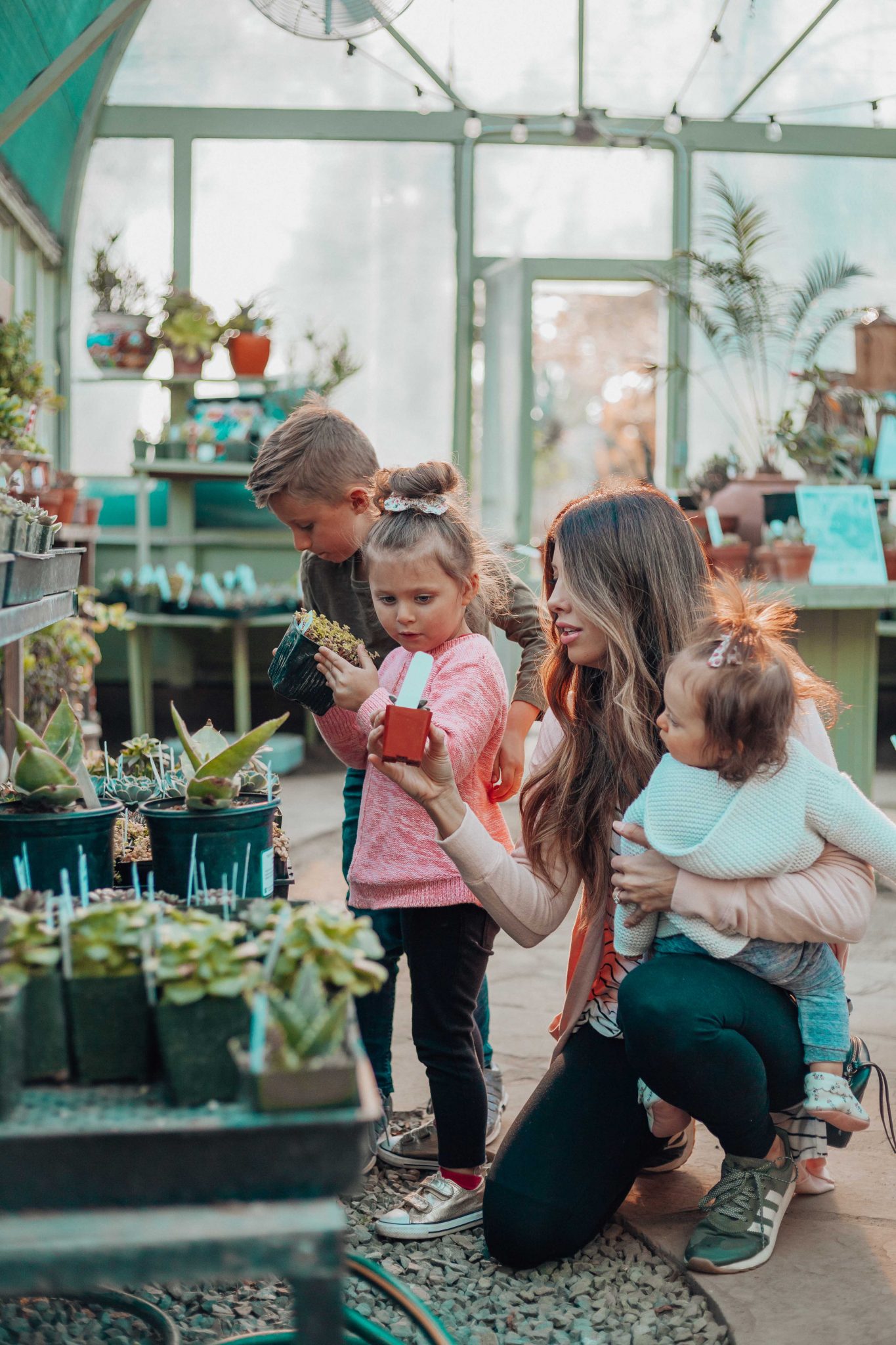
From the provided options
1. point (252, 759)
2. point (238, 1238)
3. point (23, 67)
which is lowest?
point (238, 1238)

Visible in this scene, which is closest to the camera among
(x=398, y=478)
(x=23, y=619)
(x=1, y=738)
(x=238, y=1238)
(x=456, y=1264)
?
(x=238, y=1238)

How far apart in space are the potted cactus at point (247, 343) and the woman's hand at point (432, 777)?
4.53 m

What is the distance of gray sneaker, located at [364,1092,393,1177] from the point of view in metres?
2.15

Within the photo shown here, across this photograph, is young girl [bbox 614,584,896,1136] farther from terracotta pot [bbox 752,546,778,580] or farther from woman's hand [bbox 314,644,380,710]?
terracotta pot [bbox 752,546,778,580]

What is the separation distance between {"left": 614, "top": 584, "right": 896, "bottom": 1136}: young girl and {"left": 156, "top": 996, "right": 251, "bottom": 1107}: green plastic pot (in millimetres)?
835

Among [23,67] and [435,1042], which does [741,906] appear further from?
[23,67]

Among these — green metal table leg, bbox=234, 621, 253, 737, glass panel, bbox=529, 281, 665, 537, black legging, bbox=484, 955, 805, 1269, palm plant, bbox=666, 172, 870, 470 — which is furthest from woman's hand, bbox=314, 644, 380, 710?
glass panel, bbox=529, 281, 665, 537

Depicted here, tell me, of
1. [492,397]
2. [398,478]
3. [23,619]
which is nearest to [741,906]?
[398,478]

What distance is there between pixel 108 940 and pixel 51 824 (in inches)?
15.8

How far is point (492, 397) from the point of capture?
671 cm

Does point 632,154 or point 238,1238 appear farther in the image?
point 632,154

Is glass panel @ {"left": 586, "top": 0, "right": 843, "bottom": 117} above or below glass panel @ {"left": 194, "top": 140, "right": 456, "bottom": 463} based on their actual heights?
above

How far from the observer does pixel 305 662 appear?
1.90 metres

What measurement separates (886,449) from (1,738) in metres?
3.45
